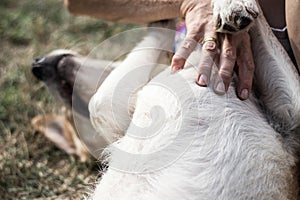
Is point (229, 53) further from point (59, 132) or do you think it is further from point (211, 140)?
point (59, 132)

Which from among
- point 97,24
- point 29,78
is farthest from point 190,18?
point 97,24

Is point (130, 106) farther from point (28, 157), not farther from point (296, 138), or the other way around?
point (28, 157)

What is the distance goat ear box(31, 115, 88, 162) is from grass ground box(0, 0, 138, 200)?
0.03m

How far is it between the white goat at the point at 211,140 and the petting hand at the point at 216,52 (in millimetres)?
37

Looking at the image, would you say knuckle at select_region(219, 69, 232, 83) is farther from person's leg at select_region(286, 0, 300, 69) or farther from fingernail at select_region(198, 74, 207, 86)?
person's leg at select_region(286, 0, 300, 69)

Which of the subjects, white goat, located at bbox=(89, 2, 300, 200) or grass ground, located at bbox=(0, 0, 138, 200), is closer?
white goat, located at bbox=(89, 2, 300, 200)

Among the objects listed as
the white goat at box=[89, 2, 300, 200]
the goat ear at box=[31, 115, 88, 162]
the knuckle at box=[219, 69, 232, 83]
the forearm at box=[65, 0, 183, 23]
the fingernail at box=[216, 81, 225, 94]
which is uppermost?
the forearm at box=[65, 0, 183, 23]

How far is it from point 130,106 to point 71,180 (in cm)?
88

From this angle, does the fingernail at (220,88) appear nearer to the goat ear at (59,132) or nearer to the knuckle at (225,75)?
the knuckle at (225,75)

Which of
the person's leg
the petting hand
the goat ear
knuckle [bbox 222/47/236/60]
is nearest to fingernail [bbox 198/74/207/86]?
the petting hand

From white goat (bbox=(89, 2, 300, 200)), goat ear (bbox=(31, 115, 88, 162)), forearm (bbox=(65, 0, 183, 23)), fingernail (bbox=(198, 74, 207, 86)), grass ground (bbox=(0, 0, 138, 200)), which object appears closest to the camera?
white goat (bbox=(89, 2, 300, 200))

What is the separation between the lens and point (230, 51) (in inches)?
80.4

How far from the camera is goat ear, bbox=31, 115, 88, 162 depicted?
325 centimetres

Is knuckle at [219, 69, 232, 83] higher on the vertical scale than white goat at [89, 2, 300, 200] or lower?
higher
